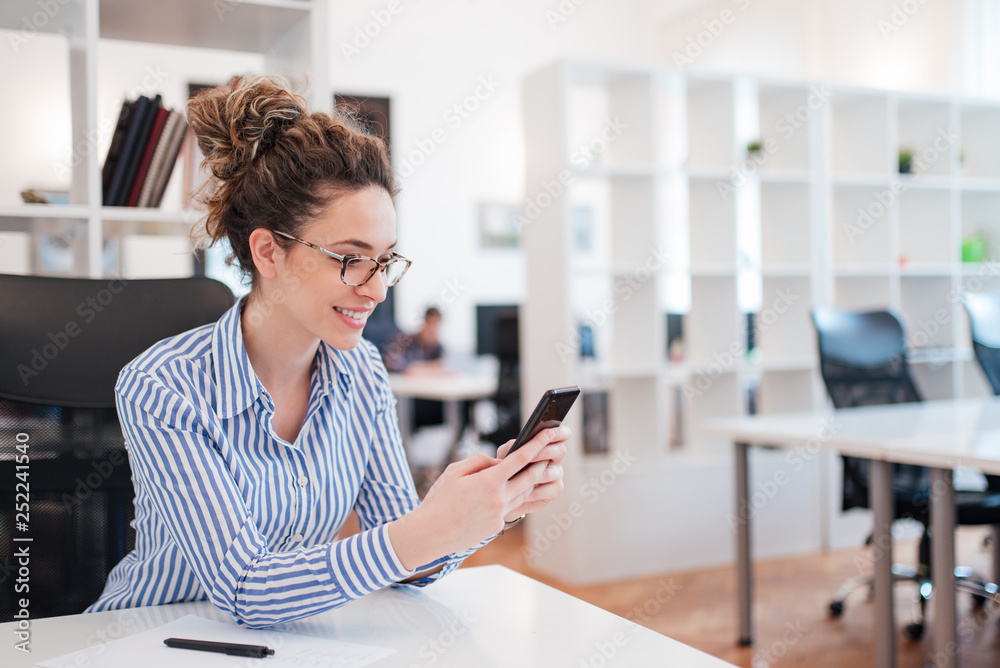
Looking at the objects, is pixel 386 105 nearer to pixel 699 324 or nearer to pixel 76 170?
pixel 699 324

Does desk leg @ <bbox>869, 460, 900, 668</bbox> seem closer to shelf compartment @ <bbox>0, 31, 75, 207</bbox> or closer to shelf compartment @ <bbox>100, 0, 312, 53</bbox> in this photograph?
shelf compartment @ <bbox>100, 0, 312, 53</bbox>

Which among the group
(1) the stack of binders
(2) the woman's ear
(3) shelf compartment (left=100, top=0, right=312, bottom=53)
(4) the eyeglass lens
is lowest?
(4) the eyeglass lens

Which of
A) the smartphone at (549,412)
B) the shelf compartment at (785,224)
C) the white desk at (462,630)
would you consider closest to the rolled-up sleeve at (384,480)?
the white desk at (462,630)

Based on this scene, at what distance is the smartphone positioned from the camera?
101cm

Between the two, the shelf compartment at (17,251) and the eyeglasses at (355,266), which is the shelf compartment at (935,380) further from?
the shelf compartment at (17,251)

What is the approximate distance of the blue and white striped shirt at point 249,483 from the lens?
104cm

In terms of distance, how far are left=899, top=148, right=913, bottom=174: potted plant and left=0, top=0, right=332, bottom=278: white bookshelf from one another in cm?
372

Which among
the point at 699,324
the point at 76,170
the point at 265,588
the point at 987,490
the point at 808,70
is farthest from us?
the point at 808,70

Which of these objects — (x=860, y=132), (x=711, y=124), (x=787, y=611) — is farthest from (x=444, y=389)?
(x=860, y=132)

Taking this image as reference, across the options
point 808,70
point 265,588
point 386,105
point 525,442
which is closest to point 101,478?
point 265,588

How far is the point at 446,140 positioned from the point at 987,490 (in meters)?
4.93

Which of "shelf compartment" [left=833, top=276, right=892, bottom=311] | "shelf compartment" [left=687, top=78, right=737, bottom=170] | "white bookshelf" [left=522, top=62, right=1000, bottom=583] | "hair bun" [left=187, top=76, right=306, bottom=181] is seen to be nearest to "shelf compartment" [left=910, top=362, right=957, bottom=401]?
"white bookshelf" [left=522, top=62, right=1000, bottom=583]

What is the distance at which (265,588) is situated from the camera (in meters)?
1.04

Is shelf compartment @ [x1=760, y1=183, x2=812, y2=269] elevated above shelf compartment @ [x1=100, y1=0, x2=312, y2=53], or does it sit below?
below
